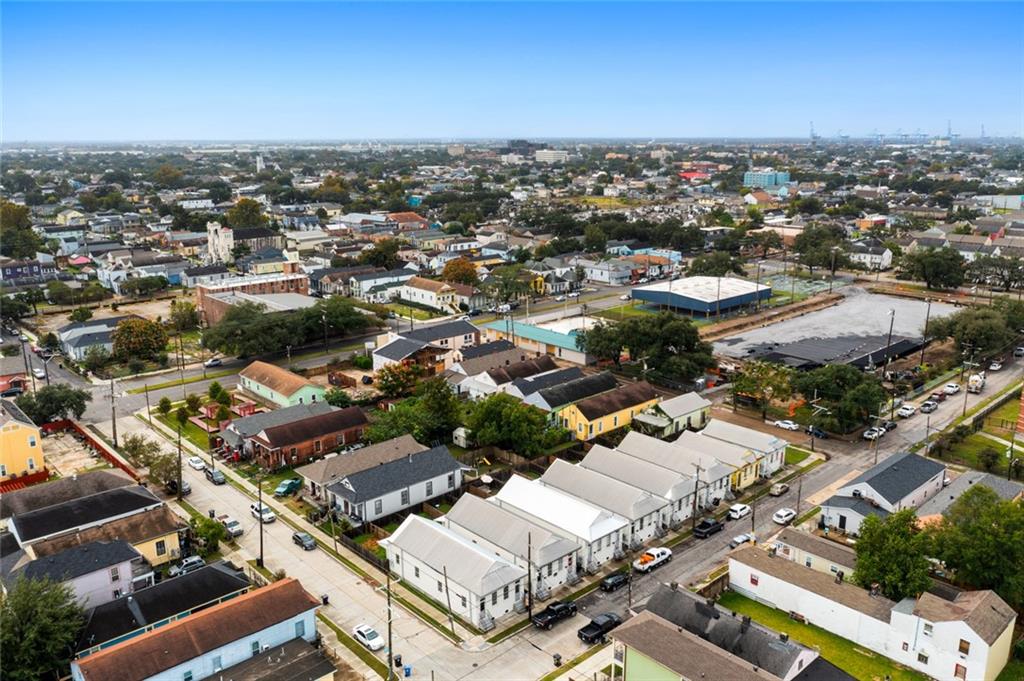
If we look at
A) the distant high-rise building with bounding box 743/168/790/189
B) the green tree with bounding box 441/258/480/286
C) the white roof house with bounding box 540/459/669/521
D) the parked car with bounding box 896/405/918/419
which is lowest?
the parked car with bounding box 896/405/918/419

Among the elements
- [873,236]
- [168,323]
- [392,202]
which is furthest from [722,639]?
[392,202]

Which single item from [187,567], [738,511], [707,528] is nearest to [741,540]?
[707,528]

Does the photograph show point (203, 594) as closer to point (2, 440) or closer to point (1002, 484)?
point (2, 440)

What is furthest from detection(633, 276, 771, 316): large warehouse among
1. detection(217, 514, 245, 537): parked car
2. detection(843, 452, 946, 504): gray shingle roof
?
detection(217, 514, 245, 537): parked car

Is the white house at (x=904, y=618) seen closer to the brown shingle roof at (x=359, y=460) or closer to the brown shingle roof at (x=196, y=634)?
the brown shingle roof at (x=196, y=634)

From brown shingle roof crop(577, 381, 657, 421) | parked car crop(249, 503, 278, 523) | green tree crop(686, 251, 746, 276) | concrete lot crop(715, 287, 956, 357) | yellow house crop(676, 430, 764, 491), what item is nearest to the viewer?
parked car crop(249, 503, 278, 523)

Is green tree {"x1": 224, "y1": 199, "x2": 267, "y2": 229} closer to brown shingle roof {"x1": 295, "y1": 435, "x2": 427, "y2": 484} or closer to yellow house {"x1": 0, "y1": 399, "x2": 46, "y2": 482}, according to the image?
yellow house {"x1": 0, "y1": 399, "x2": 46, "y2": 482}
